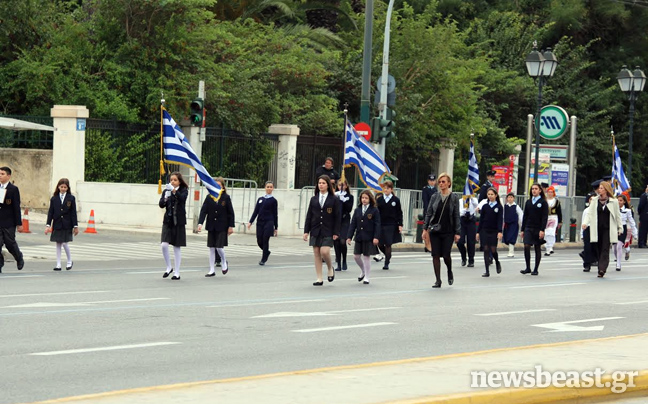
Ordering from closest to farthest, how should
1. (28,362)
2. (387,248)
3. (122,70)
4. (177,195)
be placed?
1. (28,362)
2. (177,195)
3. (387,248)
4. (122,70)

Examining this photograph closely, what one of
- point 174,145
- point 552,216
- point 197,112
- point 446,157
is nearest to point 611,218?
point 552,216

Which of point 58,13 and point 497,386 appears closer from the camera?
point 497,386

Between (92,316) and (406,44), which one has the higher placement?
(406,44)

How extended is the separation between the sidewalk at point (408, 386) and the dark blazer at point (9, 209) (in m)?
11.0

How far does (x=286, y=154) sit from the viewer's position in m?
34.5

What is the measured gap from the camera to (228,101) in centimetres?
3397

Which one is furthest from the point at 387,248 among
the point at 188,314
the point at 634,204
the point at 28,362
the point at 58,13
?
the point at 634,204

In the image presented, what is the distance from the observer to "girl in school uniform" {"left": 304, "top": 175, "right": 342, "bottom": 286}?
59.7 feet

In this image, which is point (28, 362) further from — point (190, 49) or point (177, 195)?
point (190, 49)

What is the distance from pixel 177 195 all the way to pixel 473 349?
28.1ft

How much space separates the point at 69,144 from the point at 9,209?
11233 millimetres

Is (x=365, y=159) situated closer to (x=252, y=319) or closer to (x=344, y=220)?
(x=344, y=220)

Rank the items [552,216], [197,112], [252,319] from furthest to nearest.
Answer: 1. [552,216]
2. [197,112]
3. [252,319]

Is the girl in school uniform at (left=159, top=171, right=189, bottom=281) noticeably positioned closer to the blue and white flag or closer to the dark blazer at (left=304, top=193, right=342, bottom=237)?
the dark blazer at (left=304, top=193, right=342, bottom=237)
